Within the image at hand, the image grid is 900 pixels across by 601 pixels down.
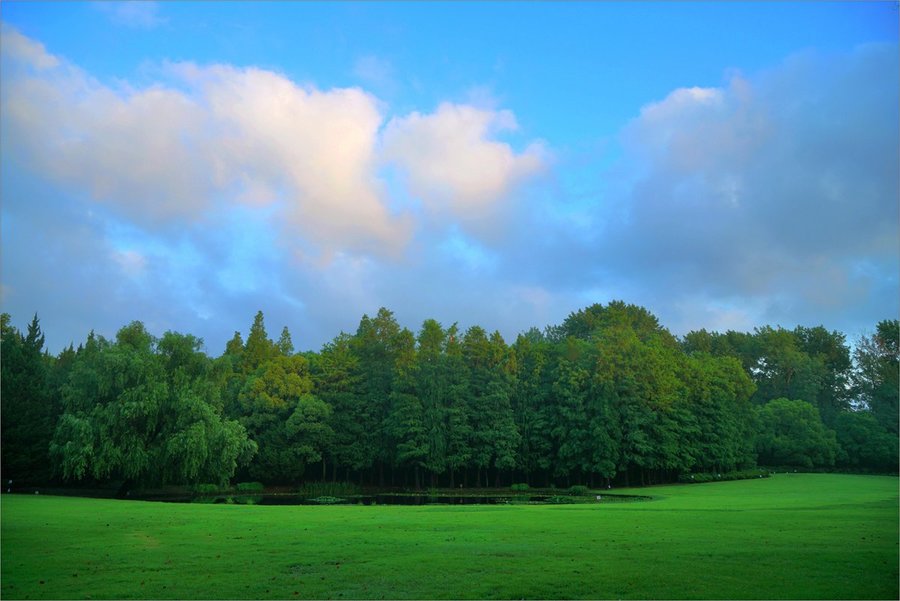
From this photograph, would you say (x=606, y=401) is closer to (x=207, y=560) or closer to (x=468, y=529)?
(x=468, y=529)

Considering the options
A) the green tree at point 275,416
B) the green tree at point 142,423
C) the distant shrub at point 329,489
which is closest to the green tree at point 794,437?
the distant shrub at point 329,489

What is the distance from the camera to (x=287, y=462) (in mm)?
71062

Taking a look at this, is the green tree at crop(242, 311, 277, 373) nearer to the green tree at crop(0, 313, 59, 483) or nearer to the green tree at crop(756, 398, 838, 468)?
the green tree at crop(0, 313, 59, 483)

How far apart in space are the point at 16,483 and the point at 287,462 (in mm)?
25559

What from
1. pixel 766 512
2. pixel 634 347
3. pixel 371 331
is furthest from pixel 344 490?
pixel 766 512

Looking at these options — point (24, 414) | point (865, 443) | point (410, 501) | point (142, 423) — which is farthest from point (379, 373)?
point (865, 443)

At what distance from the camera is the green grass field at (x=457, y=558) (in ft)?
40.8

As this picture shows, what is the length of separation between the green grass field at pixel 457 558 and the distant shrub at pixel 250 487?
43.9m

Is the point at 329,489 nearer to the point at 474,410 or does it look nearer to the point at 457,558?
the point at 474,410

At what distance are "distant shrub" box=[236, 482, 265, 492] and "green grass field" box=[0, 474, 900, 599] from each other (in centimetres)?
4386

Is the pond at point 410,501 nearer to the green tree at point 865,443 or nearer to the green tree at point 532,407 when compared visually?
the green tree at point 532,407

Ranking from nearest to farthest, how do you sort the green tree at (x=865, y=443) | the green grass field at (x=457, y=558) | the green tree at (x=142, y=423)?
the green grass field at (x=457, y=558) → the green tree at (x=142, y=423) → the green tree at (x=865, y=443)

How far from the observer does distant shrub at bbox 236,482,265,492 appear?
67219 millimetres

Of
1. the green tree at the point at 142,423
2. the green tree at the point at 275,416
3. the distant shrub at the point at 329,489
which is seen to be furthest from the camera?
the green tree at the point at 275,416
